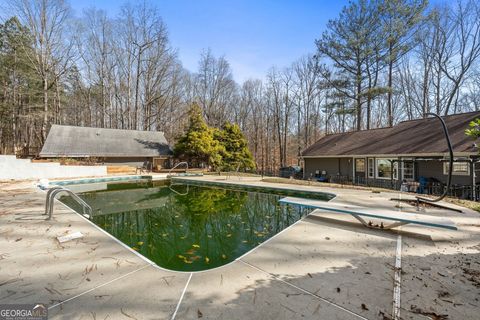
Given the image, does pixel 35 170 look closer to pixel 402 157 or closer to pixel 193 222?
pixel 193 222

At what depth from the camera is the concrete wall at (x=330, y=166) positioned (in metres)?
14.7

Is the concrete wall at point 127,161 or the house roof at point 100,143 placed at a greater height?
the house roof at point 100,143

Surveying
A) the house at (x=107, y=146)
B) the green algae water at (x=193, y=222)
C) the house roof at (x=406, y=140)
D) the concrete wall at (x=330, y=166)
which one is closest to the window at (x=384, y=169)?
the house roof at (x=406, y=140)

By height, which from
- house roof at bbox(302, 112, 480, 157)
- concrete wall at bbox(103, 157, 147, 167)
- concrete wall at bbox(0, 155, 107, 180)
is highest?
house roof at bbox(302, 112, 480, 157)

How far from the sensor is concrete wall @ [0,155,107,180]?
41.1 ft

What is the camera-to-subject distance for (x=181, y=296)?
226 centimetres

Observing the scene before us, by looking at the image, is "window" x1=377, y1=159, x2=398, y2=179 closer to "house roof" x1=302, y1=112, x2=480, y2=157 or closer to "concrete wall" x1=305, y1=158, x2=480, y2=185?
"concrete wall" x1=305, y1=158, x2=480, y2=185

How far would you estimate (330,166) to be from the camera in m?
15.6

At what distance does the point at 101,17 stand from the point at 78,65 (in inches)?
231

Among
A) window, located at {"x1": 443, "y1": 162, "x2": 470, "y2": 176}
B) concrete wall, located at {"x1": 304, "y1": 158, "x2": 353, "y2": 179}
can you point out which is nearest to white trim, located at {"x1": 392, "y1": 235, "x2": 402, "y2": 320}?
window, located at {"x1": 443, "y1": 162, "x2": 470, "y2": 176}

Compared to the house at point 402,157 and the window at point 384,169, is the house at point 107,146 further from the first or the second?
the window at point 384,169

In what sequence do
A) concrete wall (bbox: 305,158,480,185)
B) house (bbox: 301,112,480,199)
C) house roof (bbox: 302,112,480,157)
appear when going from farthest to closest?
house roof (bbox: 302,112,480,157), concrete wall (bbox: 305,158,480,185), house (bbox: 301,112,480,199)

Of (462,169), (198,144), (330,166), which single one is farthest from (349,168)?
(198,144)

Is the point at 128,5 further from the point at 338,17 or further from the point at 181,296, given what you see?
the point at 181,296
